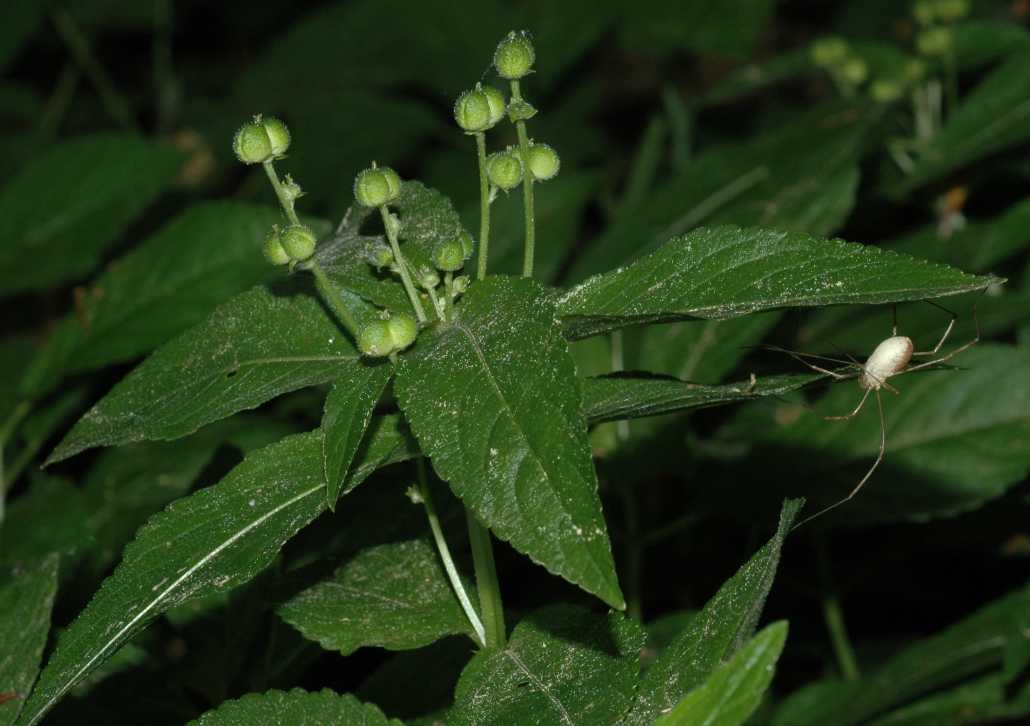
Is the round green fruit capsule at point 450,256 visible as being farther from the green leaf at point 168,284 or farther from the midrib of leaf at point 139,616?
the green leaf at point 168,284

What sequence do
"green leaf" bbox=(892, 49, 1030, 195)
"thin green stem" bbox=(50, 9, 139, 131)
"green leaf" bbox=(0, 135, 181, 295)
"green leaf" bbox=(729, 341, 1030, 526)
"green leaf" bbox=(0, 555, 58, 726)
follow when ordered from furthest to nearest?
"thin green stem" bbox=(50, 9, 139, 131), "green leaf" bbox=(0, 135, 181, 295), "green leaf" bbox=(892, 49, 1030, 195), "green leaf" bbox=(729, 341, 1030, 526), "green leaf" bbox=(0, 555, 58, 726)

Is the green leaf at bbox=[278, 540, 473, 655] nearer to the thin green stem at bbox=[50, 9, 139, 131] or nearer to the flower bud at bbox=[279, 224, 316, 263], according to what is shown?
the flower bud at bbox=[279, 224, 316, 263]

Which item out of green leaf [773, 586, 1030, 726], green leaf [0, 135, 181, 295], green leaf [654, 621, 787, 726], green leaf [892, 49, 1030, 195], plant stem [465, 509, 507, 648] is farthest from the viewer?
green leaf [0, 135, 181, 295]

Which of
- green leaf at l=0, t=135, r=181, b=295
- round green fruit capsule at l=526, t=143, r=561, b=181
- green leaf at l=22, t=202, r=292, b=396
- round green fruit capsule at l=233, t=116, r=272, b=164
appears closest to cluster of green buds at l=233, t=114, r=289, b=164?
round green fruit capsule at l=233, t=116, r=272, b=164

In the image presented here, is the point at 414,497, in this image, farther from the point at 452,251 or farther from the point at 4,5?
the point at 4,5

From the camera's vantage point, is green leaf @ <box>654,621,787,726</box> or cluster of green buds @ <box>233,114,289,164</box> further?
cluster of green buds @ <box>233,114,289,164</box>

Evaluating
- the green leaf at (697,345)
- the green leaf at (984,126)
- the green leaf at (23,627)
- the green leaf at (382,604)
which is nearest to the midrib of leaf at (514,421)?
the green leaf at (382,604)

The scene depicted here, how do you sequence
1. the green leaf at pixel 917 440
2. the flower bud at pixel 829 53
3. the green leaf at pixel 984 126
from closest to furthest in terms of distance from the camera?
the green leaf at pixel 917 440 < the green leaf at pixel 984 126 < the flower bud at pixel 829 53
